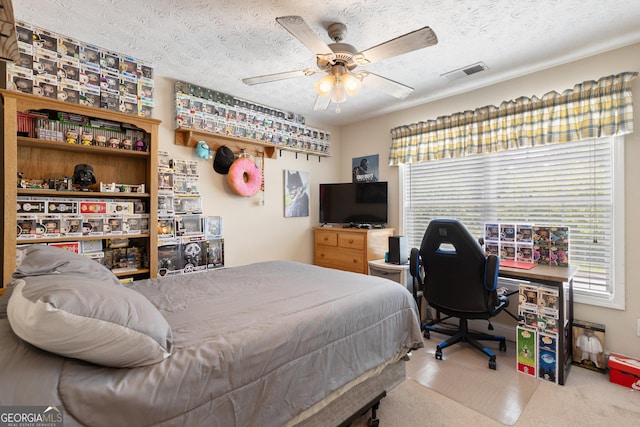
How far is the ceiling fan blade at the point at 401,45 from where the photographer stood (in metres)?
1.57

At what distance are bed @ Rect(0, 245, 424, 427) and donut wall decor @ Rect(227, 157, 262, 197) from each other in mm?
1507

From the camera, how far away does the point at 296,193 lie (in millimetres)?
3959

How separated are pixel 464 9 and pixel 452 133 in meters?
1.49

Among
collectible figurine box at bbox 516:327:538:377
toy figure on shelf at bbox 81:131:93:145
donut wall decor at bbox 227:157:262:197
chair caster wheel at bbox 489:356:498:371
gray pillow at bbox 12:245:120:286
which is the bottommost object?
chair caster wheel at bbox 489:356:498:371

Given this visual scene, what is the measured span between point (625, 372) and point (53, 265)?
341 cm

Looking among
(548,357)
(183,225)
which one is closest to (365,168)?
(183,225)

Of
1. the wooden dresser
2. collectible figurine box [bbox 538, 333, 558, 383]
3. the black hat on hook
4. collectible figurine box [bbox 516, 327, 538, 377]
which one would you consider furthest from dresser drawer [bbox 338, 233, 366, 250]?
collectible figurine box [bbox 538, 333, 558, 383]

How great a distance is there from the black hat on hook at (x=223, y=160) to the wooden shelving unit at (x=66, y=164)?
0.68 metres

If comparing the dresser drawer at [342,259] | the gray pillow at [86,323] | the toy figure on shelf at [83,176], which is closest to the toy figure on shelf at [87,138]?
the toy figure on shelf at [83,176]

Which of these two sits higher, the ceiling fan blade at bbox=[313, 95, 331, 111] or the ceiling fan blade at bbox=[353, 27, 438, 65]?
the ceiling fan blade at bbox=[353, 27, 438, 65]

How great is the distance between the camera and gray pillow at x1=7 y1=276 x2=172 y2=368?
77 cm

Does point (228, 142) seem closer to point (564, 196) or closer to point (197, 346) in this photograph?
point (197, 346)

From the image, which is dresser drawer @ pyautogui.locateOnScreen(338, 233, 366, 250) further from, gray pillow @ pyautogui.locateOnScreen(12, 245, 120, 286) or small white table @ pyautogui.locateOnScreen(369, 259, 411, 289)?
gray pillow @ pyautogui.locateOnScreen(12, 245, 120, 286)

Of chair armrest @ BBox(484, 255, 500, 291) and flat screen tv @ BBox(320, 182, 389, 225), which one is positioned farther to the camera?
flat screen tv @ BBox(320, 182, 389, 225)
